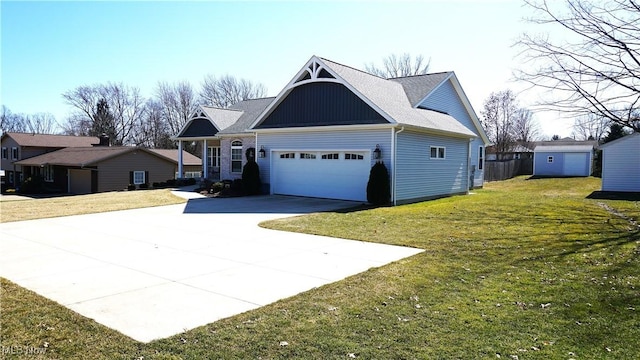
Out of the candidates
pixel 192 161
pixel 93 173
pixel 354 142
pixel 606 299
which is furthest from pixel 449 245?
pixel 192 161

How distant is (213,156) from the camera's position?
27.1 meters

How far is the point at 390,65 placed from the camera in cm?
4791

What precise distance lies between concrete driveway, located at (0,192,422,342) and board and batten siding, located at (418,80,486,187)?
1277cm

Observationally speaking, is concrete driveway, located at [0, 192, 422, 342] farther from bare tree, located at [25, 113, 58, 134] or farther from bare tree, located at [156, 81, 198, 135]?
bare tree, located at [25, 113, 58, 134]

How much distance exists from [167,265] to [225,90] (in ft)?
165

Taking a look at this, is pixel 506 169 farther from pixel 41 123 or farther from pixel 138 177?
pixel 41 123

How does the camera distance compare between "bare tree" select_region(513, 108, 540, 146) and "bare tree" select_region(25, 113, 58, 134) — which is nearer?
"bare tree" select_region(513, 108, 540, 146)

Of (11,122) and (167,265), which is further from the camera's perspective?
(11,122)

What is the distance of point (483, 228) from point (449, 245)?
2672 mm

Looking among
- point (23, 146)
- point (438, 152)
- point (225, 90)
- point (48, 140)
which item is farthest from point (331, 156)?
point (225, 90)

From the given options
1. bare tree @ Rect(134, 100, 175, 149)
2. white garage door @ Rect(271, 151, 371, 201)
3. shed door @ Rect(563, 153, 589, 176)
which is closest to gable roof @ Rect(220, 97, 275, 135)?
white garage door @ Rect(271, 151, 371, 201)

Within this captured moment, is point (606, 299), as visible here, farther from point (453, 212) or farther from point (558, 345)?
point (453, 212)

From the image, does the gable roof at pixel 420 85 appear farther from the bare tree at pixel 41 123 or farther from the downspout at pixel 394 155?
the bare tree at pixel 41 123

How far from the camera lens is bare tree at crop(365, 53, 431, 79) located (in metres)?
46.4
